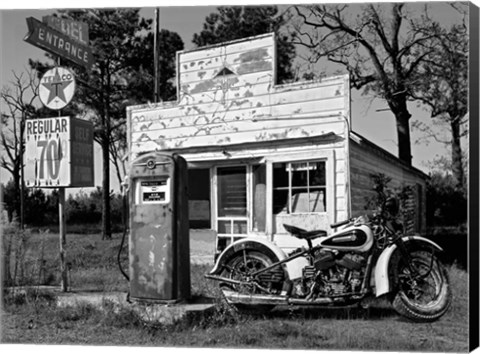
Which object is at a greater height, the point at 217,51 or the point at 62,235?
the point at 217,51

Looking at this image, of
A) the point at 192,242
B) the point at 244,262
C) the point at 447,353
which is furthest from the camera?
the point at 192,242

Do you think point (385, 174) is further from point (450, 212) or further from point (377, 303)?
point (377, 303)

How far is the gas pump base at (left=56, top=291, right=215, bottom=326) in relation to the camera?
524 centimetres

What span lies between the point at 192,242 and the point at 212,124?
1.24 m

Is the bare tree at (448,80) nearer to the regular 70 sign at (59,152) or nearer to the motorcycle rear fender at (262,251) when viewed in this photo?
the motorcycle rear fender at (262,251)

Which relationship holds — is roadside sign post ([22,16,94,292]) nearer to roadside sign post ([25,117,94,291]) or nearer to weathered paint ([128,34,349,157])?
roadside sign post ([25,117,94,291])

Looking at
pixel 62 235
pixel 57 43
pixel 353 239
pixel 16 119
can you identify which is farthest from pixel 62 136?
pixel 353 239

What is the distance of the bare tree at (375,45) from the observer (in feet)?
16.8

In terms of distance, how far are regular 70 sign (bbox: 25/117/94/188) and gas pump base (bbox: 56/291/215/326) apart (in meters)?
1.14

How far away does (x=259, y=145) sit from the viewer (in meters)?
6.01

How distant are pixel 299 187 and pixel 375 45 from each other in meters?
1.47

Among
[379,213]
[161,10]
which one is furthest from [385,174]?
[161,10]

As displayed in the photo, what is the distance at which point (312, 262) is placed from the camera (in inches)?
205

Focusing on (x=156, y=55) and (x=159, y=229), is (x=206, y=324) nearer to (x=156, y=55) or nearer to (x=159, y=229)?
(x=159, y=229)
